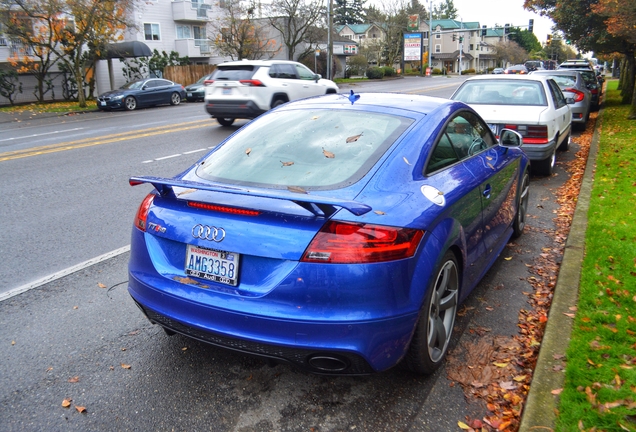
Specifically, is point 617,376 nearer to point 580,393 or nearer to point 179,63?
point 580,393

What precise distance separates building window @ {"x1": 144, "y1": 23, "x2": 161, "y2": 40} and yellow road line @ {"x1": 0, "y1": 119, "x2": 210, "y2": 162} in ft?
96.0

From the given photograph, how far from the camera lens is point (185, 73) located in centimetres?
4169

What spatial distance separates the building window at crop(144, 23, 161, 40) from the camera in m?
43.3

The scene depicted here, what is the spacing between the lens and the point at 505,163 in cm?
508

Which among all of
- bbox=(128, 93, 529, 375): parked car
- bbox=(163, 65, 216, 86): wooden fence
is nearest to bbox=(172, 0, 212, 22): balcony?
bbox=(163, 65, 216, 86): wooden fence

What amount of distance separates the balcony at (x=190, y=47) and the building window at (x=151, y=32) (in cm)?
173

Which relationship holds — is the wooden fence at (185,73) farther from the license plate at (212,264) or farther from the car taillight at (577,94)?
the license plate at (212,264)

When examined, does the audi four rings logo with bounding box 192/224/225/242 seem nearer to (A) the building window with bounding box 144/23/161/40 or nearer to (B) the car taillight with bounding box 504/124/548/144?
(B) the car taillight with bounding box 504/124/548/144

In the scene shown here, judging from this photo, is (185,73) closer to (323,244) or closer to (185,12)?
(185,12)

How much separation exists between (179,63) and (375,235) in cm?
4412

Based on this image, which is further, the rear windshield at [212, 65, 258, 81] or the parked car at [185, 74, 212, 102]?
the parked car at [185, 74, 212, 102]

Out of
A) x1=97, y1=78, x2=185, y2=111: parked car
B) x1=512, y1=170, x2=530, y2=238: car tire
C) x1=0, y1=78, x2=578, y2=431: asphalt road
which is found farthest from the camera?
x1=97, y1=78, x2=185, y2=111: parked car

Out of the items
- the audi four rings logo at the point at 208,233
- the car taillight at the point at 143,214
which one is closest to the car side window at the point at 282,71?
the car taillight at the point at 143,214

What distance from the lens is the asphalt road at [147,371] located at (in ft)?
10.2
